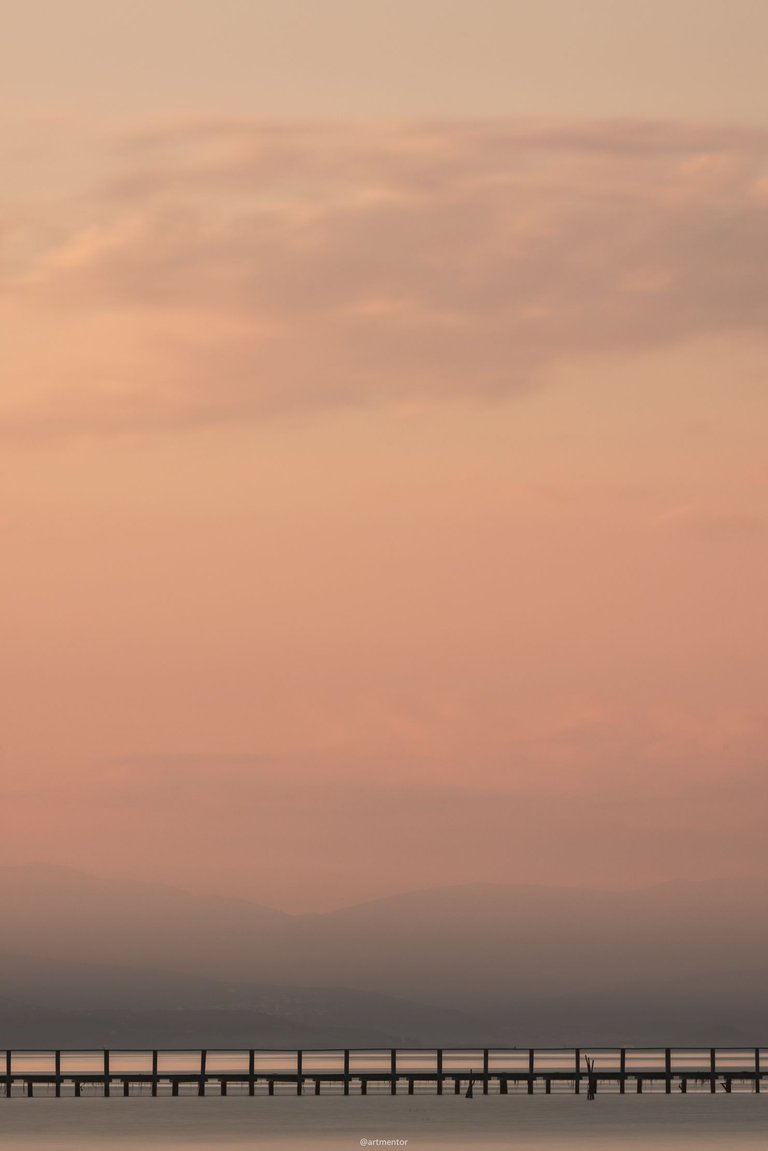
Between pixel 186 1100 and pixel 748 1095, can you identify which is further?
pixel 748 1095

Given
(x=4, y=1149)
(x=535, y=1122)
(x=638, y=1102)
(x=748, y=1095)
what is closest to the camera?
(x=4, y=1149)

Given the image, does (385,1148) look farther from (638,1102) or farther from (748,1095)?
(748,1095)

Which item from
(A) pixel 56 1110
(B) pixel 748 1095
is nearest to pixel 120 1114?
(A) pixel 56 1110

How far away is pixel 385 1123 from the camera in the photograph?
92.4 meters

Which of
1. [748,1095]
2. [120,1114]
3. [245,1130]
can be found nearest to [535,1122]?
[245,1130]

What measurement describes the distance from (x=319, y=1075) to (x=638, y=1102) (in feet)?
92.9

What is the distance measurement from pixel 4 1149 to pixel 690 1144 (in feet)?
80.5

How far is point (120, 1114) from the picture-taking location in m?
102

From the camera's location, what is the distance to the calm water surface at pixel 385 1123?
7944 cm

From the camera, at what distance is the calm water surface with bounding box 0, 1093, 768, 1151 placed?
79438mm

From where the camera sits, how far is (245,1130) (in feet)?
295

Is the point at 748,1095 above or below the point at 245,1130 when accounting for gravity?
above

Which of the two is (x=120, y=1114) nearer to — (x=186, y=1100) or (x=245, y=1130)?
(x=245, y=1130)

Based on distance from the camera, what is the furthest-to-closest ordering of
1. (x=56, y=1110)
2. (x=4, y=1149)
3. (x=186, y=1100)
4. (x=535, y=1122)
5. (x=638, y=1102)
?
(x=186, y=1100), (x=638, y=1102), (x=56, y=1110), (x=535, y=1122), (x=4, y=1149)
